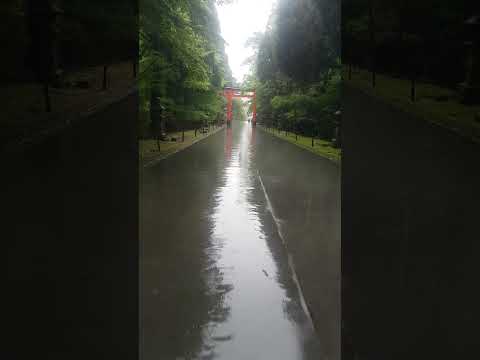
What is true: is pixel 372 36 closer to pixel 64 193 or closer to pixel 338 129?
pixel 64 193

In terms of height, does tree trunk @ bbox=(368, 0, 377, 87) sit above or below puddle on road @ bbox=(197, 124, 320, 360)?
above

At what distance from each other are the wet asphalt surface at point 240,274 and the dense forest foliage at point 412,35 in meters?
2.66

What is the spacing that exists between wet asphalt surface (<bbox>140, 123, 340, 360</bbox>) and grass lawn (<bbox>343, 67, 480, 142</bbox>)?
2.19 m

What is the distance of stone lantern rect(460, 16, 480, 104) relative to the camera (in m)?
3.45

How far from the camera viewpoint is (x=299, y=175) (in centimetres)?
1309

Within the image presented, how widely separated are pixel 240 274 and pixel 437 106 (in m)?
2.98

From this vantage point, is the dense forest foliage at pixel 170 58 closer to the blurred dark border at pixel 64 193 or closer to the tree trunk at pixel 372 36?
the blurred dark border at pixel 64 193

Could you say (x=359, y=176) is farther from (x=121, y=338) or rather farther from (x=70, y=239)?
(x=121, y=338)

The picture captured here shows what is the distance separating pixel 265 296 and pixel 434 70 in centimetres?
305

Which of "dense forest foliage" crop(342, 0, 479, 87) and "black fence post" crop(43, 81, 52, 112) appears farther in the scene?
"black fence post" crop(43, 81, 52, 112)

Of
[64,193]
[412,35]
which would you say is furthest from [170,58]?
[412,35]

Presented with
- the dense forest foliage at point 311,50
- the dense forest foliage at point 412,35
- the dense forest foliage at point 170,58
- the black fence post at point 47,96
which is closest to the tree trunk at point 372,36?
the dense forest foliage at point 412,35

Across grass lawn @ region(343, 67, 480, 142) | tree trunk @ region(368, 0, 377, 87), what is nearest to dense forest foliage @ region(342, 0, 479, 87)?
tree trunk @ region(368, 0, 377, 87)

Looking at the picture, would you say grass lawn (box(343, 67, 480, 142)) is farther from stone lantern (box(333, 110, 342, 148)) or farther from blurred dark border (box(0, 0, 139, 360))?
stone lantern (box(333, 110, 342, 148))
